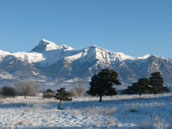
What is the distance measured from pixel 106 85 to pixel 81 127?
2863 centimetres

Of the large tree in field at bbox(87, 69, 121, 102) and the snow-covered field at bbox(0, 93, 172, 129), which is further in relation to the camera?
the large tree in field at bbox(87, 69, 121, 102)

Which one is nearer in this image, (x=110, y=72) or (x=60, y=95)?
(x=60, y=95)

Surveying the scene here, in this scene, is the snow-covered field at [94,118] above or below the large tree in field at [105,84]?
below

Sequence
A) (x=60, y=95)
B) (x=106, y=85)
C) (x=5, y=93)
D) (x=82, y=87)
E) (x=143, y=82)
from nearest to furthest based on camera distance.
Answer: (x=60, y=95) → (x=106, y=85) → (x=143, y=82) → (x=5, y=93) → (x=82, y=87)

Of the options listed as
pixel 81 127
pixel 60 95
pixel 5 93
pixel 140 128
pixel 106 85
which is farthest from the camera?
pixel 5 93

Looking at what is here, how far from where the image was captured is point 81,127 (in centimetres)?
1166

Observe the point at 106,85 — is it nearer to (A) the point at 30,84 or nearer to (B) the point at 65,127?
(B) the point at 65,127

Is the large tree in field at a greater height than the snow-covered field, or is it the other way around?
the large tree in field

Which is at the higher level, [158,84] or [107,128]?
[158,84]

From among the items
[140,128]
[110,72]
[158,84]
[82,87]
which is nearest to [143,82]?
[158,84]

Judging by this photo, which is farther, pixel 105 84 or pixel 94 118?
pixel 105 84

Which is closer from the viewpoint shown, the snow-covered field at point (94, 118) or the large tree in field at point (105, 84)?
the snow-covered field at point (94, 118)

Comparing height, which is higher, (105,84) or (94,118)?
(105,84)

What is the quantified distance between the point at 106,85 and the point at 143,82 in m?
12.3
